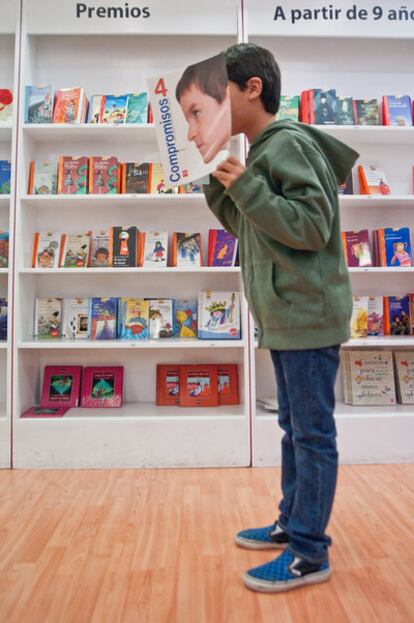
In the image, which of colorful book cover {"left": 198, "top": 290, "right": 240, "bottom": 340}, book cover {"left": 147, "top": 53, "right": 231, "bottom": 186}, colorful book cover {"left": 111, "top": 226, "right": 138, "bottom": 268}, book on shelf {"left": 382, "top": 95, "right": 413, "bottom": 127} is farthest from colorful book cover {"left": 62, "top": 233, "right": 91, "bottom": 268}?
book on shelf {"left": 382, "top": 95, "right": 413, "bottom": 127}

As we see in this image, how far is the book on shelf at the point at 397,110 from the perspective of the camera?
2.54 meters

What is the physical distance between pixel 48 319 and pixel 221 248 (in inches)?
40.2

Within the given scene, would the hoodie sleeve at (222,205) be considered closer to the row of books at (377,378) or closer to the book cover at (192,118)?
the book cover at (192,118)

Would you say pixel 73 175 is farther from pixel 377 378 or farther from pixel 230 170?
pixel 377 378

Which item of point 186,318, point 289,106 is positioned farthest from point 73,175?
point 289,106

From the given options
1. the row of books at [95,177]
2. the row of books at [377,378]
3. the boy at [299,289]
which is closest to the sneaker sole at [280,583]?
the boy at [299,289]

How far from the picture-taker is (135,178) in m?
2.52

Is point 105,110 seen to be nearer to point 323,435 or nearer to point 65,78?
point 65,78

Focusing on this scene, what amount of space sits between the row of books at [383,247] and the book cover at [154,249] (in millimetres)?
979

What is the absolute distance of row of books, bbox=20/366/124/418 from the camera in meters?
2.56

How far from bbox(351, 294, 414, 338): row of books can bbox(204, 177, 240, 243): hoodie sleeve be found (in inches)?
52.7

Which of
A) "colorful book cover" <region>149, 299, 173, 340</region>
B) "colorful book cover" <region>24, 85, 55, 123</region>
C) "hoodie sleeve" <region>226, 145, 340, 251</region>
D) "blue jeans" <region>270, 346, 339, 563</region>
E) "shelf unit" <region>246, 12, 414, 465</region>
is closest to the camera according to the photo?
"hoodie sleeve" <region>226, 145, 340, 251</region>

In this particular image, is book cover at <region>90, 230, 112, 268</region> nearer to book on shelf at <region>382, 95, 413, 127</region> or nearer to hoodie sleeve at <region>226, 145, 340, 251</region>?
hoodie sleeve at <region>226, 145, 340, 251</region>

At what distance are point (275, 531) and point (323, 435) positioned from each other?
467 mm
